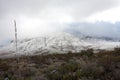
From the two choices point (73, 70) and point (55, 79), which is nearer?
point (55, 79)

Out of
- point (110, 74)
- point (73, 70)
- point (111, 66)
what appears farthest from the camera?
point (73, 70)

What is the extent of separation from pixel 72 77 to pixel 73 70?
1726 mm

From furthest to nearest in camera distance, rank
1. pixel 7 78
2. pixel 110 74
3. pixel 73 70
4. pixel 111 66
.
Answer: pixel 7 78, pixel 73 70, pixel 111 66, pixel 110 74

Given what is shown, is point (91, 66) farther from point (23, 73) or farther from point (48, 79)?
point (23, 73)

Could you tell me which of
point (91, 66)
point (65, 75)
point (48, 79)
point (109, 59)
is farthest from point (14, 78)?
point (109, 59)

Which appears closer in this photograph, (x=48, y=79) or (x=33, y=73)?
(x=48, y=79)

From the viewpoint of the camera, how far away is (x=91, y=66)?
1445 cm

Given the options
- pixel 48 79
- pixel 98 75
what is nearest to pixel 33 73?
pixel 48 79

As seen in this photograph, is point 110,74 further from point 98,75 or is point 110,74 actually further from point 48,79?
point 48,79

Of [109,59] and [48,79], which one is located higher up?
[109,59]

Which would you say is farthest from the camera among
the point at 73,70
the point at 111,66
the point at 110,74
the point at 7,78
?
the point at 7,78

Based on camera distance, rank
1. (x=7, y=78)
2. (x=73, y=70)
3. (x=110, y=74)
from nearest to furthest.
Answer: (x=110, y=74)
(x=73, y=70)
(x=7, y=78)

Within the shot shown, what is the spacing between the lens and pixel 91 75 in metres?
13.6

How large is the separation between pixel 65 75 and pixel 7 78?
444 cm
